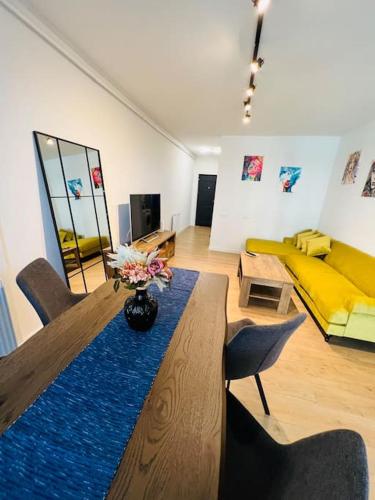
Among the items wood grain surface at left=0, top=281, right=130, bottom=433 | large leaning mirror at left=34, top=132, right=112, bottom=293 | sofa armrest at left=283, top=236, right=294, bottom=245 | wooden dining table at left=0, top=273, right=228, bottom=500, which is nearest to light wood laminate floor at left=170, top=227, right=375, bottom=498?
wooden dining table at left=0, top=273, right=228, bottom=500

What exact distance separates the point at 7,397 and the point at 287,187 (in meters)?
4.89

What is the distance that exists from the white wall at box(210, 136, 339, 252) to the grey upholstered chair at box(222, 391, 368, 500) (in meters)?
4.12

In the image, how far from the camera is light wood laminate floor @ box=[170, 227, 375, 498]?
1342 mm

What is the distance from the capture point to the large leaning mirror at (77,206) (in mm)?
1808

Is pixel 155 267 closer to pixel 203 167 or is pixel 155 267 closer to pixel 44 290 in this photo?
pixel 44 290

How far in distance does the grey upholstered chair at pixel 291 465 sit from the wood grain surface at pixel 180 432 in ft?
0.84

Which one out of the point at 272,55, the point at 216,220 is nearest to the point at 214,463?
the point at 272,55

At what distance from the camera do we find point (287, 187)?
4328mm

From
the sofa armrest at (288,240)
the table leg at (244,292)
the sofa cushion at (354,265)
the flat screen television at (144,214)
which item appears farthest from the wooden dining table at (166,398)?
the sofa armrest at (288,240)

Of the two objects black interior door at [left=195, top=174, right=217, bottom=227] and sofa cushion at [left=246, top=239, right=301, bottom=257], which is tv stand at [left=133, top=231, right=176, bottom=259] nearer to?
sofa cushion at [left=246, top=239, right=301, bottom=257]

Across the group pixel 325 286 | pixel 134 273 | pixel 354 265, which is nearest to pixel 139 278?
pixel 134 273

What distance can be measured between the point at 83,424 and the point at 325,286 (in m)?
2.61

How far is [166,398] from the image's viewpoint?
2.31 ft

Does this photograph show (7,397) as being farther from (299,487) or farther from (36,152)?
(36,152)
